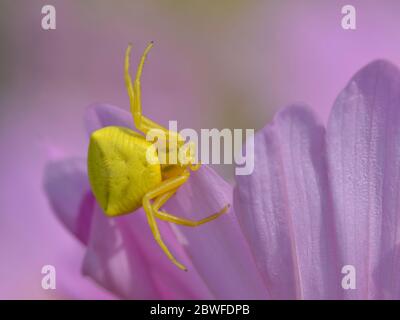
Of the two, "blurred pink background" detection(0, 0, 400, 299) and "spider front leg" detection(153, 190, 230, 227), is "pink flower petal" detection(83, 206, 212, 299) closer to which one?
"spider front leg" detection(153, 190, 230, 227)

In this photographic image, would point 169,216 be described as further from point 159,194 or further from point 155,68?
point 155,68

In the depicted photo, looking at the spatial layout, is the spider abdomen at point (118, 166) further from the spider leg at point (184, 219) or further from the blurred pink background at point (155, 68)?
the blurred pink background at point (155, 68)

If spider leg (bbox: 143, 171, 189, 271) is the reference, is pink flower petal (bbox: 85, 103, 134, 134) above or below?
above

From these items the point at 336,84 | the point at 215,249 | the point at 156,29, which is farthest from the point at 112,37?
the point at 215,249

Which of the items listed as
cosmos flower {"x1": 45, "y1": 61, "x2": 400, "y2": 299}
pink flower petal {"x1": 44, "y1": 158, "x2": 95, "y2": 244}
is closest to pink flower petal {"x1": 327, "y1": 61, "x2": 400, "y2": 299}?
cosmos flower {"x1": 45, "y1": 61, "x2": 400, "y2": 299}
